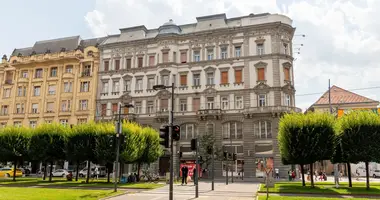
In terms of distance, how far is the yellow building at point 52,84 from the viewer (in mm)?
55906

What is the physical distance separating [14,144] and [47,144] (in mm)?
4567

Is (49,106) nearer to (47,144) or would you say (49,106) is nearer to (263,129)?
(47,144)

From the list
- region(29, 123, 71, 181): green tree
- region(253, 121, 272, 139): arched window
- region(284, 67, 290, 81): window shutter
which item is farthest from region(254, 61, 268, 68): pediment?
region(29, 123, 71, 181): green tree

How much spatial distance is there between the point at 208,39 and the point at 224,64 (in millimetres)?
4721

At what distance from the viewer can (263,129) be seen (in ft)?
148

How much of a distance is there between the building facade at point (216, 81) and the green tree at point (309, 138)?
582 inches

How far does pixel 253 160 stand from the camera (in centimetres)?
4475

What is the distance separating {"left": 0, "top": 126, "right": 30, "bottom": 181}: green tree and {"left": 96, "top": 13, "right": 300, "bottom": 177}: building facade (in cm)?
1470

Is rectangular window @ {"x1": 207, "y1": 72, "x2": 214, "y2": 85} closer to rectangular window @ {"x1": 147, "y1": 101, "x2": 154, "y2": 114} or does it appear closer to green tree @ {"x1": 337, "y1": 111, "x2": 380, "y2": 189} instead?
rectangular window @ {"x1": 147, "y1": 101, "x2": 154, "y2": 114}

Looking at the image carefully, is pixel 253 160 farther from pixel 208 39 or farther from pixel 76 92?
pixel 76 92

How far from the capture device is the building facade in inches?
1793

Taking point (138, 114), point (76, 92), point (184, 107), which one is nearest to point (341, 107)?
point (184, 107)

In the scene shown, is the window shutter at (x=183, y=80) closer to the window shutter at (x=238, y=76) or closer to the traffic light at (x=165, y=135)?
the window shutter at (x=238, y=76)

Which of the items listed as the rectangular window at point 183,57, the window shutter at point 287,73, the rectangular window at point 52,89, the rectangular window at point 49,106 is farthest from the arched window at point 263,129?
the rectangular window at point 52,89
